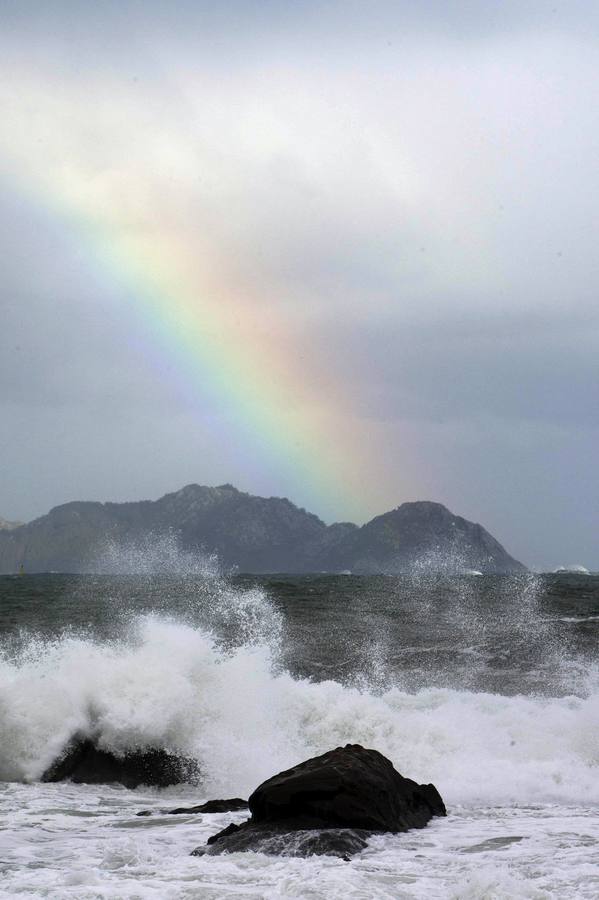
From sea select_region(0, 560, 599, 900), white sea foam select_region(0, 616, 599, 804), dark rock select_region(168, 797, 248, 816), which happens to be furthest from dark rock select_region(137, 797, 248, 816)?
white sea foam select_region(0, 616, 599, 804)

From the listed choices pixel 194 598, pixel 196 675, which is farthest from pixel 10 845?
pixel 194 598

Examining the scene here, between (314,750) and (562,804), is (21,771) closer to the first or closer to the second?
(314,750)

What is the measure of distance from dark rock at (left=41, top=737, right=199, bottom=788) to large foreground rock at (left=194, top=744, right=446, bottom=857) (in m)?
6.02

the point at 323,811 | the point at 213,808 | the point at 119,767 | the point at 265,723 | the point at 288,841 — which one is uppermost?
the point at 323,811

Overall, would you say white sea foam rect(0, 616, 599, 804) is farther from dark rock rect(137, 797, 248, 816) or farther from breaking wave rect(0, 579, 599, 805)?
dark rock rect(137, 797, 248, 816)

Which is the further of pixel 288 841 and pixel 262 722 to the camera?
pixel 262 722

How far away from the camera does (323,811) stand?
35.9ft

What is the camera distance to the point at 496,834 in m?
11.9

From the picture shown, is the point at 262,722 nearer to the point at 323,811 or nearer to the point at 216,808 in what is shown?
the point at 216,808

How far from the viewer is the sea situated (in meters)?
9.70

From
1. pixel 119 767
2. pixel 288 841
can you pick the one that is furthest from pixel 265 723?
pixel 288 841

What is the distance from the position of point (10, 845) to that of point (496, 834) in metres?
6.22

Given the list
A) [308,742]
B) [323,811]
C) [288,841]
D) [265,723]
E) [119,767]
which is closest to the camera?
[288,841]

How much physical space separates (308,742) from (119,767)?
3803 mm
